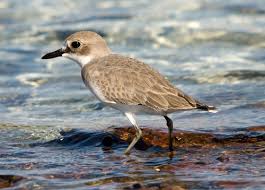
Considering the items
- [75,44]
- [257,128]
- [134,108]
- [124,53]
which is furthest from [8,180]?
[124,53]

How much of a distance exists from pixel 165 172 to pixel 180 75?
4.70 meters

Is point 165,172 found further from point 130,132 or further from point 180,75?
point 180,75

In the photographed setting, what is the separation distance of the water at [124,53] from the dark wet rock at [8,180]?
0.09m

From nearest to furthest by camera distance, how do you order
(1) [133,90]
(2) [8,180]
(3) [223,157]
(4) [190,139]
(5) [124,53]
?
(2) [8,180] → (3) [223,157] → (1) [133,90] → (4) [190,139] → (5) [124,53]

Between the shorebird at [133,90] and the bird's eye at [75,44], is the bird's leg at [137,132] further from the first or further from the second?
the bird's eye at [75,44]

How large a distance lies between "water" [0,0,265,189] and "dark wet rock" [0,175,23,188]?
0.09 m

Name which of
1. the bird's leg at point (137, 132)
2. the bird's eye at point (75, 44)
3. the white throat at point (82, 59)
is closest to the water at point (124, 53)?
the bird's leg at point (137, 132)

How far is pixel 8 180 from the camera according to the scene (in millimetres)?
6512

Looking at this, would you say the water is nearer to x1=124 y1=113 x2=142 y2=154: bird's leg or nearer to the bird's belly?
x1=124 y1=113 x2=142 y2=154: bird's leg

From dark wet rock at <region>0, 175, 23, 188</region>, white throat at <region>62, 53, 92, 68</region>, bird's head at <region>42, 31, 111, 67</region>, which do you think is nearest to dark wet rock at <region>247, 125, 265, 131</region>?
bird's head at <region>42, 31, 111, 67</region>

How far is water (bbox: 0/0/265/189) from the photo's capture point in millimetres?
6816

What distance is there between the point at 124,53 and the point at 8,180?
6.53m

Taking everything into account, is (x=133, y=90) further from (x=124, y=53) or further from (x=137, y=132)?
(x=124, y=53)

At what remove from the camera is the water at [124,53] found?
6.82 metres
